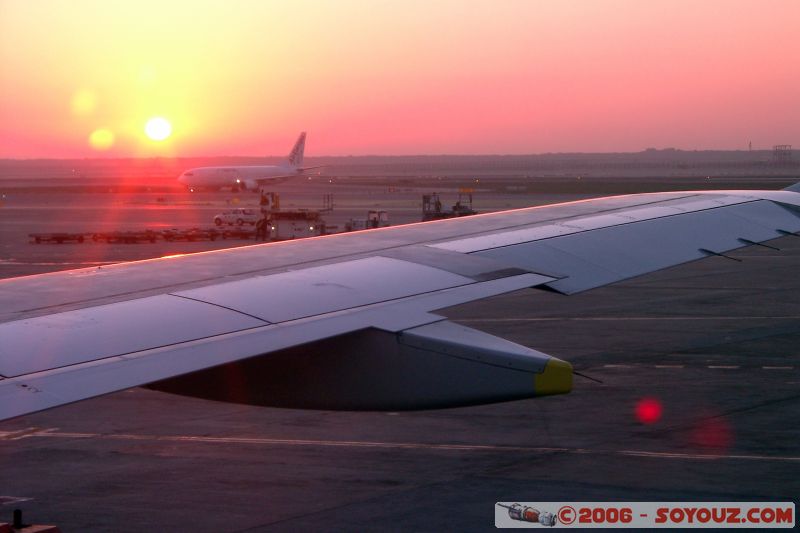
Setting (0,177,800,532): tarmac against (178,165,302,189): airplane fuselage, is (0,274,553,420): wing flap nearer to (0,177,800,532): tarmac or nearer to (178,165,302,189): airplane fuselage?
(0,177,800,532): tarmac

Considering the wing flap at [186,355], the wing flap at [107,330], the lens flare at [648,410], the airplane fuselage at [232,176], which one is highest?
the wing flap at [107,330]

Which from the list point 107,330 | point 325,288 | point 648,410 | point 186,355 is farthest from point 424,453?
point 186,355

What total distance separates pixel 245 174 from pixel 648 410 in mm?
117037

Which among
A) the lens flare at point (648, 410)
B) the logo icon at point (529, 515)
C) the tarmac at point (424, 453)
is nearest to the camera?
the logo icon at point (529, 515)

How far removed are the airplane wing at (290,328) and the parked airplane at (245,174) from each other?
116446 millimetres

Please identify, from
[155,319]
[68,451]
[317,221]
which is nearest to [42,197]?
[317,221]

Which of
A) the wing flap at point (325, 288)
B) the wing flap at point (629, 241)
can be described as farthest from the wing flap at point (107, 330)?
the wing flap at point (629, 241)

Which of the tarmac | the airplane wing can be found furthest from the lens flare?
the airplane wing

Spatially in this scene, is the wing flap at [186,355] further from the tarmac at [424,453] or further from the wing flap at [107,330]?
the tarmac at [424,453]

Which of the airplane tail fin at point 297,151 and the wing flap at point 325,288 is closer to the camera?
the wing flap at point 325,288

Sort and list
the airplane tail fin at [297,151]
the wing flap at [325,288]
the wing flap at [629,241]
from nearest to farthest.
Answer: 1. the wing flap at [325,288]
2. the wing flap at [629,241]
3. the airplane tail fin at [297,151]

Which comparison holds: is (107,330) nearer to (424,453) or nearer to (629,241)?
(629,241)

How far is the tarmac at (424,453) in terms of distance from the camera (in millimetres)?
11211

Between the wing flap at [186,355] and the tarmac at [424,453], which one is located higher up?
the wing flap at [186,355]
